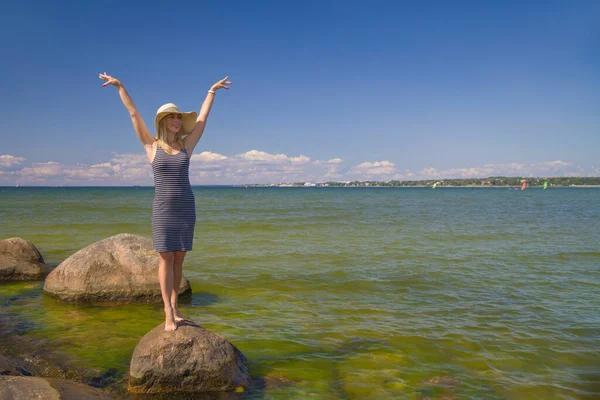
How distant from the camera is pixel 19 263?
37.7 ft

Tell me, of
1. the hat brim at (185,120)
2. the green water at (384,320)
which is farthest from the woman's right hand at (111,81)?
the green water at (384,320)

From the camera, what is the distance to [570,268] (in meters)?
13.7

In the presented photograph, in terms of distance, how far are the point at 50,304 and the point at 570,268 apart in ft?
47.4

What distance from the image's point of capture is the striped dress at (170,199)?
5.25m

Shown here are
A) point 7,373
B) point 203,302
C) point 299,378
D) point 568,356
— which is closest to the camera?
point 7,373

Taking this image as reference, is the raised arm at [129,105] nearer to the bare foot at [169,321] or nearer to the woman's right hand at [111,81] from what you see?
the woman's right hand at [111,81]

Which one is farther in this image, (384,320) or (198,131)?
(384,320)

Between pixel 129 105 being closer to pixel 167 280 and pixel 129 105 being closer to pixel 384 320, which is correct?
pixel 167 280

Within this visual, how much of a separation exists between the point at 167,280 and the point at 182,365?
106cm

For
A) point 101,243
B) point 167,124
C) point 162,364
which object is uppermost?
point 167,124

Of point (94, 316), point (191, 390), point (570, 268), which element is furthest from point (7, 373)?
point (570, 268)

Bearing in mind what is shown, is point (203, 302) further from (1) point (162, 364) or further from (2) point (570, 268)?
(2) point (570, 268)

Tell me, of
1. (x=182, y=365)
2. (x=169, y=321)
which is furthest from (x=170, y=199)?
(x=182, y=365)

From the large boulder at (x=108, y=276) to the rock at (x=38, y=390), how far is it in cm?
492
